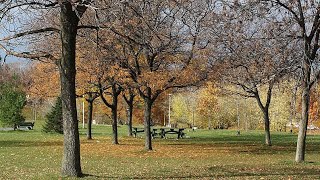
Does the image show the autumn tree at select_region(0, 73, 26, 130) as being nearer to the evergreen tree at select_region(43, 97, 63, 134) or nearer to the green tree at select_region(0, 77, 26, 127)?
the green tree at select_region(0, 77, 26, 127)

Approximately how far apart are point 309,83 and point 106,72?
11.5 m

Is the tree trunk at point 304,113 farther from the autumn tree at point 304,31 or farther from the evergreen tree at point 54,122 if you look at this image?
the evergreen tree at point 54,122

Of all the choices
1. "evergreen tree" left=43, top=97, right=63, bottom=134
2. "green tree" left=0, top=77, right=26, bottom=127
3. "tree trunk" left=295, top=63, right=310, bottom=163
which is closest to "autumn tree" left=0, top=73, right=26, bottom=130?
"green tree" left=0, top=77, right=26, bottom=127

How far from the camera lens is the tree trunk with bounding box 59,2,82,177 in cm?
1088

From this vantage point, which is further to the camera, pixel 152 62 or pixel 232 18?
pixel 152 62

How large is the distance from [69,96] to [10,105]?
3730 cm

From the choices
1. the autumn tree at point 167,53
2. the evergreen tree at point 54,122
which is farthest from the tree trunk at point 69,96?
the evergreen tree at point 54,122

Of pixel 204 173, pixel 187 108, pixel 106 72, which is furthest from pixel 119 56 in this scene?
pixel 187 108

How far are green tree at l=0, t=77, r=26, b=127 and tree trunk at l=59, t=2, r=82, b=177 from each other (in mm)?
36893

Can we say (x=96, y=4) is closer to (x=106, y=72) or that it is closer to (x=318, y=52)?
(x=318, y=52)

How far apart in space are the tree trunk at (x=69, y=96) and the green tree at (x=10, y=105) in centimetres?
3689

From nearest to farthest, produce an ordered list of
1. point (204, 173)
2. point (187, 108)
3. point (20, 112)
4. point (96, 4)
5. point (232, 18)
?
1. point (96, 4)
2. point (204, 173)
3. point (232, 18)
4. point (20, 112)
5. point (187, 108)

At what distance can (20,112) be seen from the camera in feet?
153

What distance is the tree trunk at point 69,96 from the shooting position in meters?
10.9
